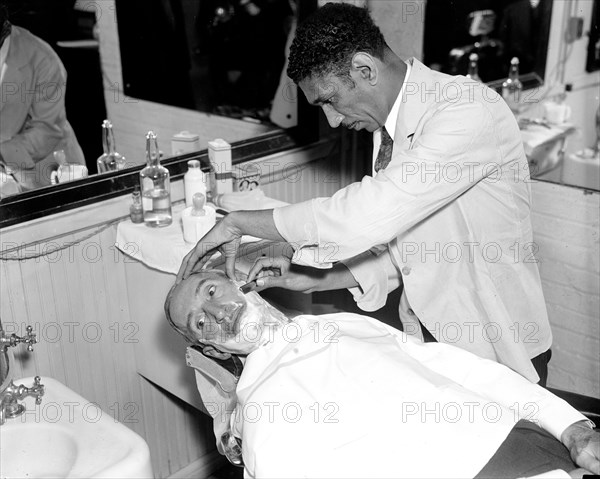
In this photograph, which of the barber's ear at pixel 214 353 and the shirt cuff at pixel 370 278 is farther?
the shirt cuff at pixel 370 278

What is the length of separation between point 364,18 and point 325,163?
1350 mm

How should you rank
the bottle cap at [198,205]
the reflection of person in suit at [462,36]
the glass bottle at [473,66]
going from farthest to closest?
the glass bottle at [473,66] < the reflection of person in suit at [462,36] < the bottle cap at [198,205]

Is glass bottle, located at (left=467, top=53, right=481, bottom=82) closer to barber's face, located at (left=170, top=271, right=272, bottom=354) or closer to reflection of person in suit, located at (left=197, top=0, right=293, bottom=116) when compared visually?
reflection of person in suit, located at (left=197, top=0, right=293, bottom=116)

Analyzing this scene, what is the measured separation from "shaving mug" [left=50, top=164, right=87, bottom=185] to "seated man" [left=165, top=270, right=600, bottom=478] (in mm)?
734

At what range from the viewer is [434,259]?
1.77m

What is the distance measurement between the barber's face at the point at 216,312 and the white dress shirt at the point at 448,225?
227 mm

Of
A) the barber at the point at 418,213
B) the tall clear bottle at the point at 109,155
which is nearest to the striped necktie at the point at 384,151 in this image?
the barber at the point at 418,213

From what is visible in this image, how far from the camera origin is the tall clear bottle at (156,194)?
87.6 inches

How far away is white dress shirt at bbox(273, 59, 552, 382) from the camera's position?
1524 mm

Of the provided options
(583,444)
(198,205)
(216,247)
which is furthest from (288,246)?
(583,444)

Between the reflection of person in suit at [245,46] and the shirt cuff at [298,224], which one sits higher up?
the reflection of person in suit at [245,46]

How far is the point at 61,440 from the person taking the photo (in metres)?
1.62

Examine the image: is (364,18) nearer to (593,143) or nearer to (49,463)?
(49,463)

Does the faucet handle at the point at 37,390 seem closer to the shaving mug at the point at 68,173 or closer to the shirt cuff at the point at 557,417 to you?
the shaving mug at the point at 68,173
